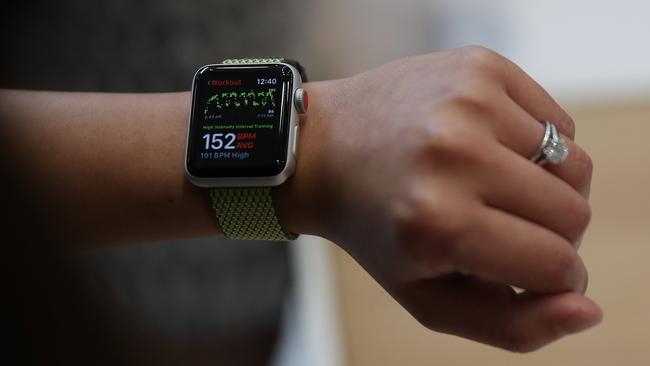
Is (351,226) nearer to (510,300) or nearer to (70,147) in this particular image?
(510,300)

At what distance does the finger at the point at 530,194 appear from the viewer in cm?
51

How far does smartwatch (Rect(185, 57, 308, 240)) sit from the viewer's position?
60 cm

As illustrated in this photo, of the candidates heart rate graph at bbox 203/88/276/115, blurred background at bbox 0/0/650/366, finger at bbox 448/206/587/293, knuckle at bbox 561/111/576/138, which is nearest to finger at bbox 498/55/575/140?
knuckle at bbox 561/111/576/138

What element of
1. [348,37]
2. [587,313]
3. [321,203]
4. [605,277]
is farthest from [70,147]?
[348,37]

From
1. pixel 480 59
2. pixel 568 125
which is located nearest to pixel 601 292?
pixel 568 125

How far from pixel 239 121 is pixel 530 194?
0.91 ft

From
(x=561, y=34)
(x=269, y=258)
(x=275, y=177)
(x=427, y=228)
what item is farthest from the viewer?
(x=561, y=34)

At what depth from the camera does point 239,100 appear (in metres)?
0.63

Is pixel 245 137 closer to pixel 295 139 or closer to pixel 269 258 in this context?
pixel 295 139

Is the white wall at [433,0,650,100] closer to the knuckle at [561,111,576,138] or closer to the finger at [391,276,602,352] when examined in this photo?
the knuckle at [561,111,576,138]

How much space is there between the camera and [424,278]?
1.77 ft

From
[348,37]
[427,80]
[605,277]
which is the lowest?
[605,277]

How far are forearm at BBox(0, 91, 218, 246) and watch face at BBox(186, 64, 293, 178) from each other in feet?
0.14

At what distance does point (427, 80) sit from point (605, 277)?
57 centimetres
